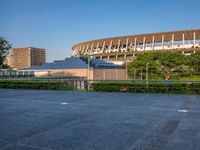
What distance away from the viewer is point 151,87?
59.8 ft

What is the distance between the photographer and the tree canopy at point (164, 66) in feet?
135

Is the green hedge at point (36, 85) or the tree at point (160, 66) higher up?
the tree at point (160, 66)

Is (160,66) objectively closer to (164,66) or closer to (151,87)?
(164,66)

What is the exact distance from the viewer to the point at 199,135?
20.0ft

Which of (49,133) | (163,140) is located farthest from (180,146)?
(49,133)

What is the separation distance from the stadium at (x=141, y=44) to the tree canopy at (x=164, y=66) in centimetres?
2498

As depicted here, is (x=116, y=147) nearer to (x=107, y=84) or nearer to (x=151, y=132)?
(x=151, y=132)

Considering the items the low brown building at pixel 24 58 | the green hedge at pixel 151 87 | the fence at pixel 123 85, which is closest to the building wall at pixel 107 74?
the fence at pixel 123 85

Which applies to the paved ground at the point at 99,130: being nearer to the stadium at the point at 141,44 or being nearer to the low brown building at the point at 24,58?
the stadium at the point at 141,44

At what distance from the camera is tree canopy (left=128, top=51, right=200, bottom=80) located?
41.0 meters

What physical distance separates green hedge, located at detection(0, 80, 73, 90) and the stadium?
4876 centimetres

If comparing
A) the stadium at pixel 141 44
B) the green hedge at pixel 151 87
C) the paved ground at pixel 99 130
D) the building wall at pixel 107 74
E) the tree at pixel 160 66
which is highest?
the stadium at pixel 141 44

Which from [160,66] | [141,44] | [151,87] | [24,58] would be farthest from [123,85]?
[24,58]

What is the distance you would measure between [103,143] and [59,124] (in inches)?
96.9
